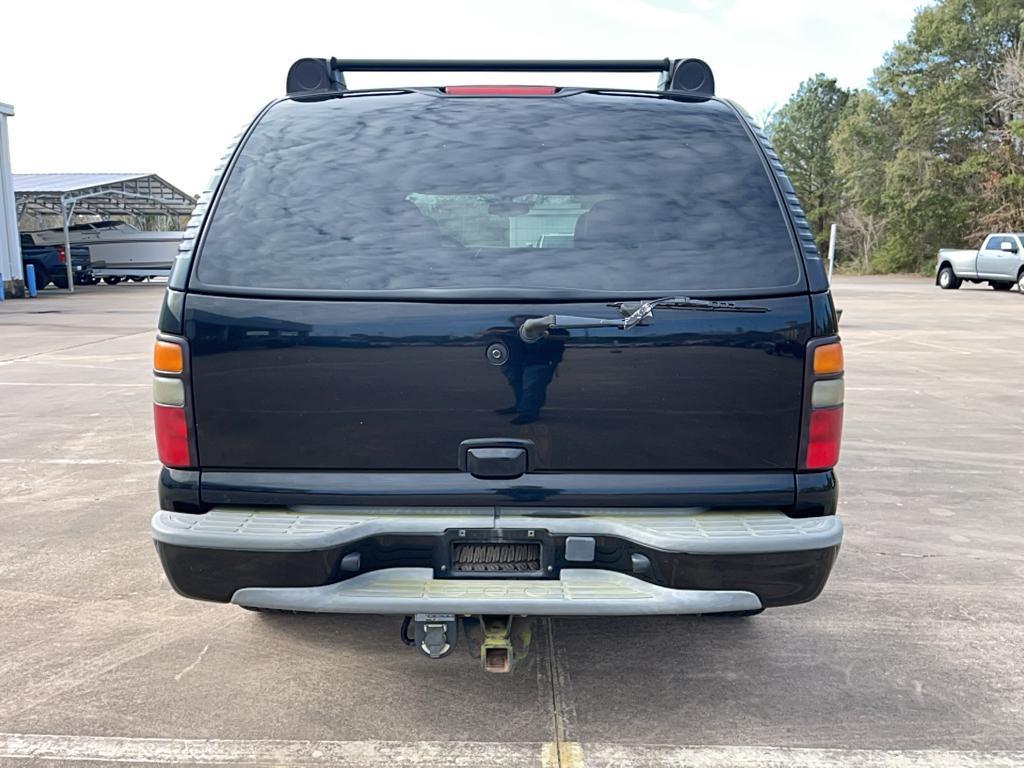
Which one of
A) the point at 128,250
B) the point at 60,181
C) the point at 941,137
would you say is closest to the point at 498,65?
→ the point at 128,250

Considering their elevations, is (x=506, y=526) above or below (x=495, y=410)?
below

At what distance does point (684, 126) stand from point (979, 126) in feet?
156

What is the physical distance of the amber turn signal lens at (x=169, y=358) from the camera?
257 cm

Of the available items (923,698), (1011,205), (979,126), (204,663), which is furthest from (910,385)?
(979,126)

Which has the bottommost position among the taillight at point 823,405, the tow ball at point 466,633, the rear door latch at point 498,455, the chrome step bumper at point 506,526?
the tow ball at point 466,633

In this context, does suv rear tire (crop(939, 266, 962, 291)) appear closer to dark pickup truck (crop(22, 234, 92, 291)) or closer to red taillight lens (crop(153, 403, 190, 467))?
A: dark pickup truck (crop(22, 234, 92, 291))

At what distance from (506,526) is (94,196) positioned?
34640 millimetres

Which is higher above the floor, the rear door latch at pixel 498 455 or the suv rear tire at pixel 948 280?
the rear door latch at pixel 498 455

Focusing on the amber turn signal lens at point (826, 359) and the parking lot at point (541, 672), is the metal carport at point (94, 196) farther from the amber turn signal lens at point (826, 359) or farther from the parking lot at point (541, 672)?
the amber turn signal lens at point (826, 359)

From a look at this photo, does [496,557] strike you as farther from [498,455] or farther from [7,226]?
[7,226]

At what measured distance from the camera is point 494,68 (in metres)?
3.35

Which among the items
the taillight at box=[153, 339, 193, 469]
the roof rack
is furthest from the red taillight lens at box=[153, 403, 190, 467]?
the roof rack

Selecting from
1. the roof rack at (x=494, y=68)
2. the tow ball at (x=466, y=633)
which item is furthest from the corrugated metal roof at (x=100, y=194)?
the tow ball at (x=466, y=633)

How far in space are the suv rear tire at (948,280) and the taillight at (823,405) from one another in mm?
30468
